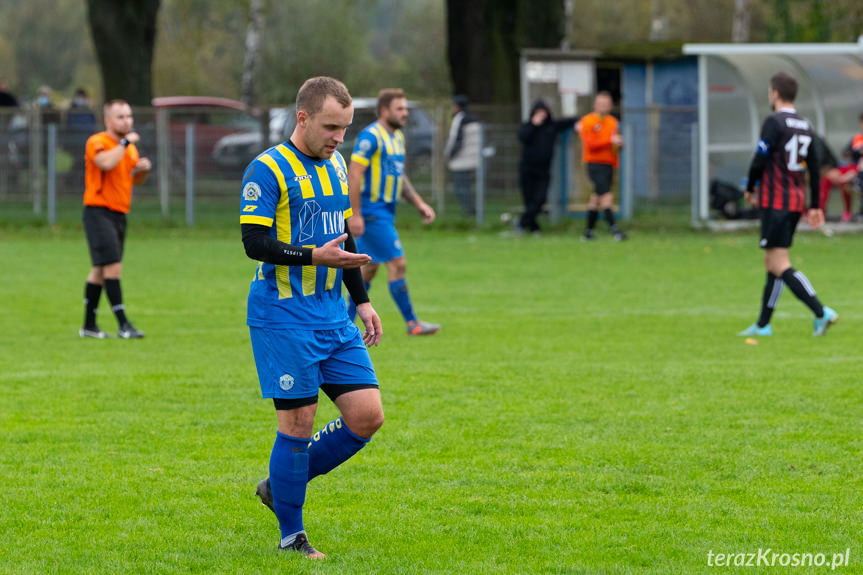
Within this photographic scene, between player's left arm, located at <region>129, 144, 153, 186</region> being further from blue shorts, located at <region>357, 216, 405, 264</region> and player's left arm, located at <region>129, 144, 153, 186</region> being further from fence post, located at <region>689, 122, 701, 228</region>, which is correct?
fence post, located at <region>689, 122, 701, 228</region>

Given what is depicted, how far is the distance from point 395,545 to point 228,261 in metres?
13.5

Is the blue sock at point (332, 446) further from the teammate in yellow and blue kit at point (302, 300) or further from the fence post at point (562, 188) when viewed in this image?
the fence post at point (562, 188)

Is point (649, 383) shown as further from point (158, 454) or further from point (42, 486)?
point (42, 486)

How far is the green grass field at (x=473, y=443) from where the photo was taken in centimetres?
531

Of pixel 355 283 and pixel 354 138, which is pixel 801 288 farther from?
pixel 354 138

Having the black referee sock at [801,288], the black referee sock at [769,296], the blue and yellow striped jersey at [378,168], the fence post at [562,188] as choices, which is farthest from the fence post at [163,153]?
the black referee sock at [801,288]

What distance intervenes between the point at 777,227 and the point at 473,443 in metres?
4.80

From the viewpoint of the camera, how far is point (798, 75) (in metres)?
23.2

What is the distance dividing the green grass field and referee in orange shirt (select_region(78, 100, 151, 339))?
63cm

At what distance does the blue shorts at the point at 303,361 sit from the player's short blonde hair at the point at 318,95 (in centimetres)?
86

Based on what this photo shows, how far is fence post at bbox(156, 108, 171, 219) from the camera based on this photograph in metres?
23.5

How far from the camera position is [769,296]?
11.2 meters

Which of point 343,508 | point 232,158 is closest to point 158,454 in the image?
point 343,508

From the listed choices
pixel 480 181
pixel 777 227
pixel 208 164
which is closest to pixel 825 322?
pixel 777 227
